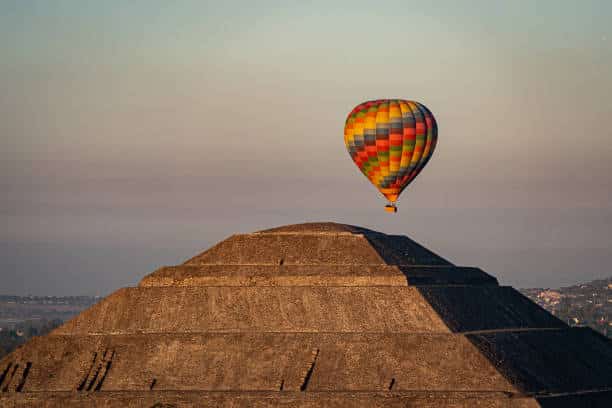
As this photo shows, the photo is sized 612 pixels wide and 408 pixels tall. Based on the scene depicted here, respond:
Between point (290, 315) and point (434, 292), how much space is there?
12375mm

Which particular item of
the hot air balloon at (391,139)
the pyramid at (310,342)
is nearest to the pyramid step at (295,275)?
the pyramid at (310,342)

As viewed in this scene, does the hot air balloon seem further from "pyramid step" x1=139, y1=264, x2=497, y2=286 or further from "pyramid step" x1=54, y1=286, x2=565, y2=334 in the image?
"pyramid step" x1=54, y1=286, x2=565, y2=334

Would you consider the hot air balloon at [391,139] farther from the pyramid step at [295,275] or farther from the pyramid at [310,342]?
the pyramid step at [295,275]

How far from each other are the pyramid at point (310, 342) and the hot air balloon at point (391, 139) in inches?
257

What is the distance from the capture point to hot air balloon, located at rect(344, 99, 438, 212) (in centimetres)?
13038

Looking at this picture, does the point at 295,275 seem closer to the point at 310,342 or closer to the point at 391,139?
the point at 310,342

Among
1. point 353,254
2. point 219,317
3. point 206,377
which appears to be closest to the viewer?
point 206,377

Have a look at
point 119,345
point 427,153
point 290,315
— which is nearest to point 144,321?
point 119,345

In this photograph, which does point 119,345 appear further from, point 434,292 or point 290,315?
point 434,292

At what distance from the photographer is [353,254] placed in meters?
128

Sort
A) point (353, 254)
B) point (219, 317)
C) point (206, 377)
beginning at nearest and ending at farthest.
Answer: point (206, 377)
point (219, 317)
point (353, 254)

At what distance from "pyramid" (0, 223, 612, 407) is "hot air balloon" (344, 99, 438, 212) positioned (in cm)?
653

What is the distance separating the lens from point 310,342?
112562 mm

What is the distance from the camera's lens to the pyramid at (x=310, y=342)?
10712 cm
